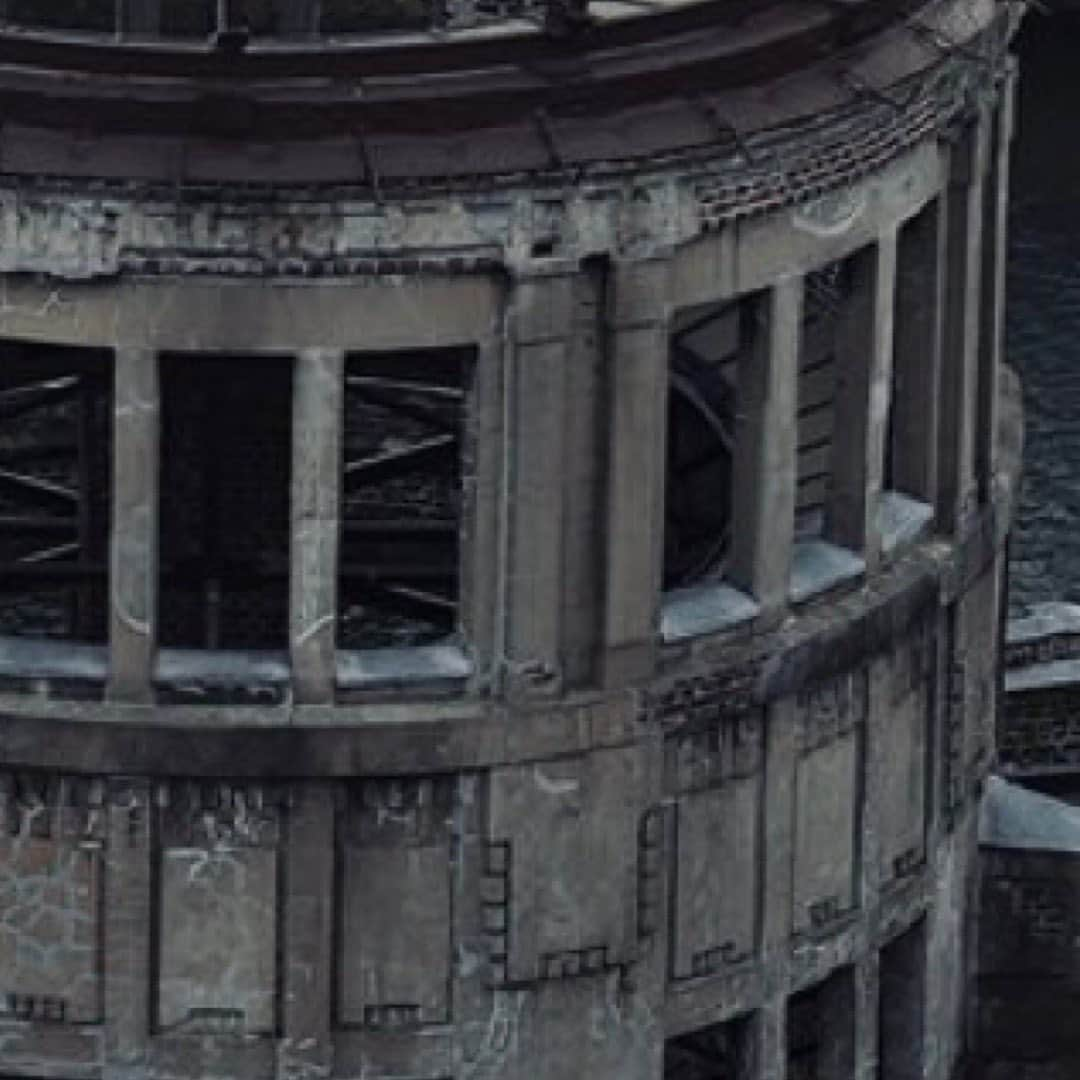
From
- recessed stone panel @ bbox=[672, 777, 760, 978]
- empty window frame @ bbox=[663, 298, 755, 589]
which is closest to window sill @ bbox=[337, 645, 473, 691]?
recessed stone panel @ bbox=[672, 777, 760, 978]

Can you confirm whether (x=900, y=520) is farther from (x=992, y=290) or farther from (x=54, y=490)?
(x=54, y=490)

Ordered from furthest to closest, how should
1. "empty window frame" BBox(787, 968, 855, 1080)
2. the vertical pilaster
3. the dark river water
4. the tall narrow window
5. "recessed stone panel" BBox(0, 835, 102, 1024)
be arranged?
the dark river water
"empty window frame" BBox(787, 968, 855, 1080)
"recessed stone panel" BBox(0, 835, 102, 1024)
the vertical pilaster
the tall narrow window

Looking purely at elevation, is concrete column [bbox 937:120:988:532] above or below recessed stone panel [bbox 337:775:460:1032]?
above

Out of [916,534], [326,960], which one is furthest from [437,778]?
[916,534]

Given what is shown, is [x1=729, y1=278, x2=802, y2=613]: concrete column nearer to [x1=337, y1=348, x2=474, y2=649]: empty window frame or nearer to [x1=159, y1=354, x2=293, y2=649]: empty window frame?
[x1=337, y1=348, x2=474, y2=649]: empty window frame

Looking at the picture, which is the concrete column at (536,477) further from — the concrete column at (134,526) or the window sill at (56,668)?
the window sill at (56,668)

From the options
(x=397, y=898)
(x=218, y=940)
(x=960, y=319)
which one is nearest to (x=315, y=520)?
(x=397, y=898)
